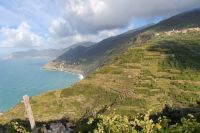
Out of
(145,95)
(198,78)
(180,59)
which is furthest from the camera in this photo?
(180,59)

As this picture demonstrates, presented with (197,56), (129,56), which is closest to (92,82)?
(129,56)

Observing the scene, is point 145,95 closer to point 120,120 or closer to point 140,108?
point 140,108

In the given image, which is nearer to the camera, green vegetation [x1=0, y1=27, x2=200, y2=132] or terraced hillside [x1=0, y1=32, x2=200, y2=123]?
green vegetation [x1=0, y1=27, x2=200, y2=132]

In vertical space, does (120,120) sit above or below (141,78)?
above

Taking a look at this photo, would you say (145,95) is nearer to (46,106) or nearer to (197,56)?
(46,106)

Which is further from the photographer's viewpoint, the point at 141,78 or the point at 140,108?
the point at 141,78

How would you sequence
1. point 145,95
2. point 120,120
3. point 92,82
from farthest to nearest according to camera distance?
1. point 92,82
2. point 145,95
3. point 120,120

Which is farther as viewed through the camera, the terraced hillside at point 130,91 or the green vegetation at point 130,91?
the terraced hillside at point 130,91

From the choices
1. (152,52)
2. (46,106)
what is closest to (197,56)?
(152,52)
